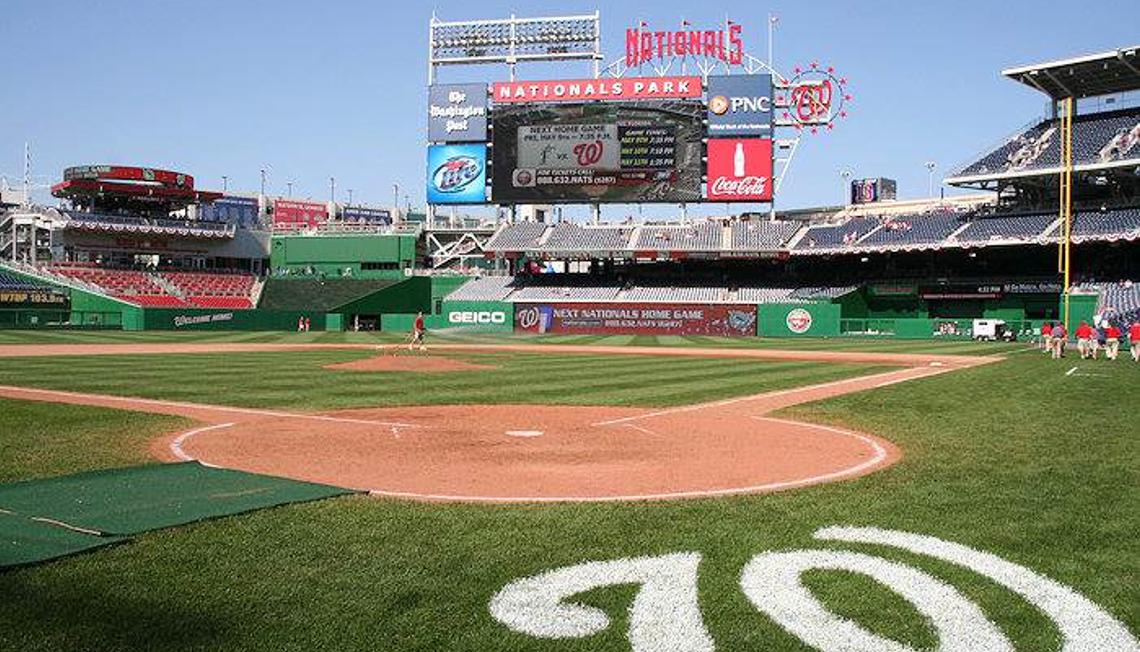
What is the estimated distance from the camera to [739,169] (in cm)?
5228

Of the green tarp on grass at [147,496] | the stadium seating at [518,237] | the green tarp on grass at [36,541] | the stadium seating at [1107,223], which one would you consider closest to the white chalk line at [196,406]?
the green tarp on grass at [147,496]

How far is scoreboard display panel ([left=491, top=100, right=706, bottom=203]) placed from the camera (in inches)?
2062

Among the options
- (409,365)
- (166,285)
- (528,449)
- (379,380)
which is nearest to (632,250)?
(166,285)

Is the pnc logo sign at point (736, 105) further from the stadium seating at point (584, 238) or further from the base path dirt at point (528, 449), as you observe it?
the base path dirt at point (528, 449)

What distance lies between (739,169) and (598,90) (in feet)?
30.5

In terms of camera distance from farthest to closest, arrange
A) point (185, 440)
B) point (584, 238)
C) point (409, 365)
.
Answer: point (584, 238)
point (409, 365)
point (185, 440)

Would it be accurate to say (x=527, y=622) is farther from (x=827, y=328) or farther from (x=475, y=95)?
Result: (x=475, y=95)

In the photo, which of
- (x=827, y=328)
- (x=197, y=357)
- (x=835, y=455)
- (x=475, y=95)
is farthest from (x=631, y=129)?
(x=835, y=455)

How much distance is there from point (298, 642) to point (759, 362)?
80.7 ft

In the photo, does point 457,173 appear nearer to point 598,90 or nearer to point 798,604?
point 598,90

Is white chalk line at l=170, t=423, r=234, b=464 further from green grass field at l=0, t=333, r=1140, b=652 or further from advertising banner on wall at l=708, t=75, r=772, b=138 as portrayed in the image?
advertising banner on wall at l=708, t=75, r=772, b=138

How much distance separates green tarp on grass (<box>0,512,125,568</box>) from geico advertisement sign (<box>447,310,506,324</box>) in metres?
51.2

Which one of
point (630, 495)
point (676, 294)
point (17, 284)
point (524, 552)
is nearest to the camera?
point (524, 552)

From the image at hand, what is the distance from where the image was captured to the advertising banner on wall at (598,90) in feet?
173
